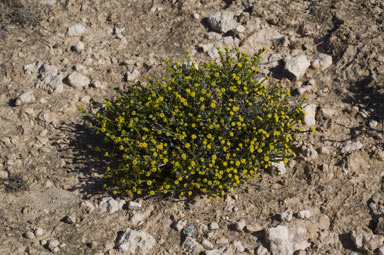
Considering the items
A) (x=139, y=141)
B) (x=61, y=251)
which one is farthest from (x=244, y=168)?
(x=61, y=251)

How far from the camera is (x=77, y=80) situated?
6148mm

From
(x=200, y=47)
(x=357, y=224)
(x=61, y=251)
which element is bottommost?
(x=61, y=251)

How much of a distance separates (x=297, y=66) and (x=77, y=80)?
304cm

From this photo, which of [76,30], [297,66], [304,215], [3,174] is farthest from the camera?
[76,30]

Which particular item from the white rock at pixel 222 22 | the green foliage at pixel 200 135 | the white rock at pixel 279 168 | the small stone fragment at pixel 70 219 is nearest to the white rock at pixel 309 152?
the green foliage at pixel 200 135

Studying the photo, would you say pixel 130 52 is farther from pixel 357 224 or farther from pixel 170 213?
pixel 357 224

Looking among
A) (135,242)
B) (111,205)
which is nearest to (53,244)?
(111,205)

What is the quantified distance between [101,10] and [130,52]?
1079 mm

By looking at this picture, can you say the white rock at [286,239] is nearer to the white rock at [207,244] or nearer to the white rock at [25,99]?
the white rock at [207,244]

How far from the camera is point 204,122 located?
16.2ft

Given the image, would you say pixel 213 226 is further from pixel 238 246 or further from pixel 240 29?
pixel 240 29

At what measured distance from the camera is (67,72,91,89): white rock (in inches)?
242

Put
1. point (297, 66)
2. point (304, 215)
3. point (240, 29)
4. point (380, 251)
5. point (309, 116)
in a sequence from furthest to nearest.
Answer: point (240, 29), point (297, 66), point (309, 116), point (304, 215), point (380, 251)

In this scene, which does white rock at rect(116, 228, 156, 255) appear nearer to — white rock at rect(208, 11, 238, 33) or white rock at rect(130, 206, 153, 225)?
white rock at rect(130, 206, 153, 225)
